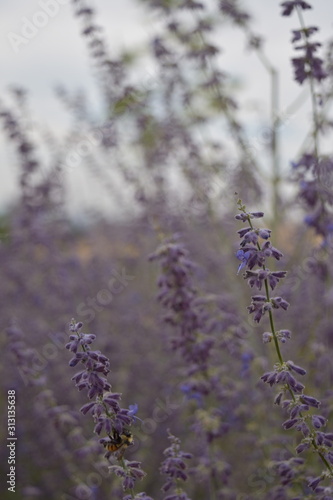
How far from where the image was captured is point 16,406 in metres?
5.70

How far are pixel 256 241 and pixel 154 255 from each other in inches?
45.8

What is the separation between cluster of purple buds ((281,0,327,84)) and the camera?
124 inches

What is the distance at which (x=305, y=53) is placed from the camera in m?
3.25

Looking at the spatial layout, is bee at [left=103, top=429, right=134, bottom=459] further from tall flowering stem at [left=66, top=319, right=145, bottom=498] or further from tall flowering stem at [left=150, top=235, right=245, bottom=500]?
tall flowering stem at [left=150, top=235, right=245, bottom=500]

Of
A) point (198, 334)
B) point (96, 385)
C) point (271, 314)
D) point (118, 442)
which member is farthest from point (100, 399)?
point (198, 334)

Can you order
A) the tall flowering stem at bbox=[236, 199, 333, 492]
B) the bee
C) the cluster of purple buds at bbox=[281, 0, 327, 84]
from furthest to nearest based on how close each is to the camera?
the cluster of purple buds at bbox=[281, 0, 327, 84] → the bee → the tall flowering stem at bbox=[236, 199, 333, 492]

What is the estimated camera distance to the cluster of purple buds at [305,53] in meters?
3.16


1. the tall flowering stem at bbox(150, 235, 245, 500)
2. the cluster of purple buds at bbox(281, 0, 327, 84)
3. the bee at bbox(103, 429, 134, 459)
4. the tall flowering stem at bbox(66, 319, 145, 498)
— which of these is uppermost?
the cluster of purple buds at bbox(281, 0, 327, 84)

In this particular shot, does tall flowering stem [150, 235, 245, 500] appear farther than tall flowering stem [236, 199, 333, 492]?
Yes

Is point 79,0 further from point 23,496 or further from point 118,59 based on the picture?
point 23,496

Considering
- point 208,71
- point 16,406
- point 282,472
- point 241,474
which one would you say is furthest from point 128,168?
point 282,472

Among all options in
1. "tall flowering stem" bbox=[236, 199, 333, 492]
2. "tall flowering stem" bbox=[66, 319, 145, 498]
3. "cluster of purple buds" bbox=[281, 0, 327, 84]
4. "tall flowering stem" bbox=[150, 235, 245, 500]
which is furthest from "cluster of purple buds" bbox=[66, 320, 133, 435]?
"cluster of purple buds" bbox=[281, 0, 327, 84]

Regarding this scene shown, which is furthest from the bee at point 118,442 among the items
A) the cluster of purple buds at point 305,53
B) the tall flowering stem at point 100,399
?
the cluster of purple buds at point 305,53

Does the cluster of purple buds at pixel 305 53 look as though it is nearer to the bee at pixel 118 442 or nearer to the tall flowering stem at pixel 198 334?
the tall flowering stem at pixel 198 334
